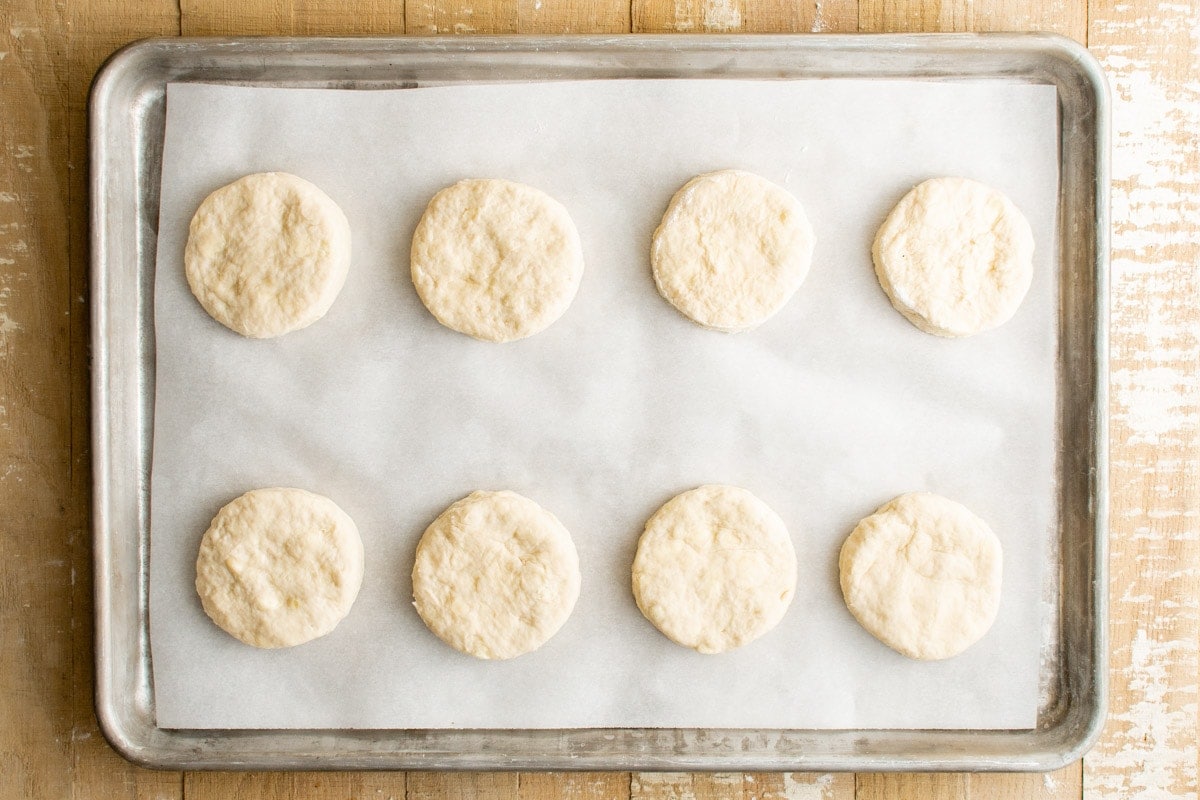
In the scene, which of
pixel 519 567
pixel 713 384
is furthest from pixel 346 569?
pixel 713 384

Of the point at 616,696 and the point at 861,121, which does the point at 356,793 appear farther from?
the point at 861,121

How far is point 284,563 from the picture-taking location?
5.28ft

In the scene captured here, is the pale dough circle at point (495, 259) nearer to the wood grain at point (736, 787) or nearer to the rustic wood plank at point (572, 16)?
the rustic wood plank at point (572, 16)

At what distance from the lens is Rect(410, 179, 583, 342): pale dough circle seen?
160 cm

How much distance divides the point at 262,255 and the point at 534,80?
62 cm

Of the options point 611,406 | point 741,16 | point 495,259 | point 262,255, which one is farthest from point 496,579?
point 741,16

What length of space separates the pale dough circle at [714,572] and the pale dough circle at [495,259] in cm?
47

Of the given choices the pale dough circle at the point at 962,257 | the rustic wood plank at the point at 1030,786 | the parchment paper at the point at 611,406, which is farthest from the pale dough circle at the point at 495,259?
the rustic wood plank at the point at 1030,786

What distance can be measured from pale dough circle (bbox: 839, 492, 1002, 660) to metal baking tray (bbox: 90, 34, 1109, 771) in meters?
0.18

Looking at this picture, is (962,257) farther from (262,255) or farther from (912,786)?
(262,255)

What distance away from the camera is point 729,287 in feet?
5.24

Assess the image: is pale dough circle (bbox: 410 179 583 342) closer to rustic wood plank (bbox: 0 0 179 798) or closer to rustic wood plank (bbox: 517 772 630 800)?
rustic wood plank (bbox: 0 0 179 798)

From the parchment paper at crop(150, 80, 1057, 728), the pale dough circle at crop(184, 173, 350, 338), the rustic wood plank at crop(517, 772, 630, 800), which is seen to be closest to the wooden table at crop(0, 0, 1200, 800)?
the rustic wood plank at crop(517, 772, 630, 800)

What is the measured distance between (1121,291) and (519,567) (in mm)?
1296
